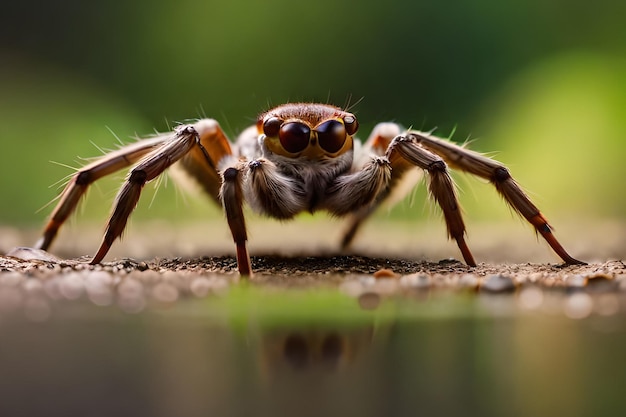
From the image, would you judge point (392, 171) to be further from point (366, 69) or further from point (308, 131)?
point (366, 69)

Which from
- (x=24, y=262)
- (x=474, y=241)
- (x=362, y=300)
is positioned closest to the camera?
(x=362, y=300)

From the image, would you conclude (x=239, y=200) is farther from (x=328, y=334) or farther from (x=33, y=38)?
(x=33, y=38)

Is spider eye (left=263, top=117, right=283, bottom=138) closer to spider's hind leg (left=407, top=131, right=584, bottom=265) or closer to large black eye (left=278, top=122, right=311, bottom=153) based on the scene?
large black eye (left=278, top=122, right=311, bottom=153)

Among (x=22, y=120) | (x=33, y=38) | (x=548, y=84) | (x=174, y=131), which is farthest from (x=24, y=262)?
(x=548, y=84)

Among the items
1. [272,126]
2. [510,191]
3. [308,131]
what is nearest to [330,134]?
[308,131]

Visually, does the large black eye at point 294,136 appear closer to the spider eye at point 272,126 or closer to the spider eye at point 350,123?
the spider eye at point 272,126

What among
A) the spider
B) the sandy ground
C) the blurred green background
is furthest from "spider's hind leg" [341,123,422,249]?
the blurred green background
